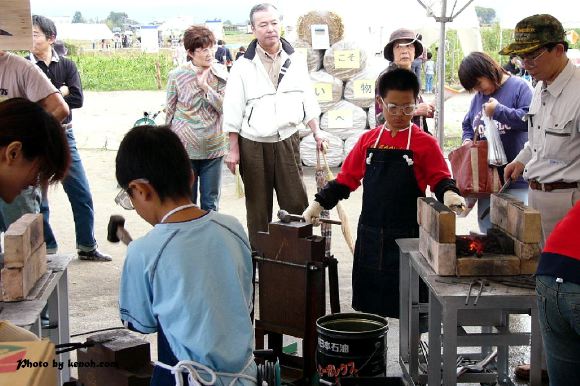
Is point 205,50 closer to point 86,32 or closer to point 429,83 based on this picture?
point 429,83

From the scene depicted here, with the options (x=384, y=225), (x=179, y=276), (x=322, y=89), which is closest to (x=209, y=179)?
(x=384, y=225)

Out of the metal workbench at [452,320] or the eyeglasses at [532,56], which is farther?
the eyeglasses at [532,56]

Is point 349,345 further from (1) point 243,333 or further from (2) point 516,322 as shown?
(2) point 516,322

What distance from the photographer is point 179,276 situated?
7.52 ft

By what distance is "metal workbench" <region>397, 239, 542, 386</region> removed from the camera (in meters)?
3.08

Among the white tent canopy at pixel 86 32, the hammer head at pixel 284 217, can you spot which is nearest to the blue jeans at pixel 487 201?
the hammer head at pixel 284 217

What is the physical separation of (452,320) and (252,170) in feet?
9.29

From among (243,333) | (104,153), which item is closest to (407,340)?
(243,333)

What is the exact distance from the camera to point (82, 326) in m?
5.08

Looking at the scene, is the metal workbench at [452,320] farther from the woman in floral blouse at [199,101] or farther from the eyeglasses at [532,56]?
the woman in floral blouse at [199,101]

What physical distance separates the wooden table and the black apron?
61.0 inches

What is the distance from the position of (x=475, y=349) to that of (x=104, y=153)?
9316 millimetres

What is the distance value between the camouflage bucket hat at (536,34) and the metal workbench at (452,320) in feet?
3.61

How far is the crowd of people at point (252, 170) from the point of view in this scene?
2.34 metres
